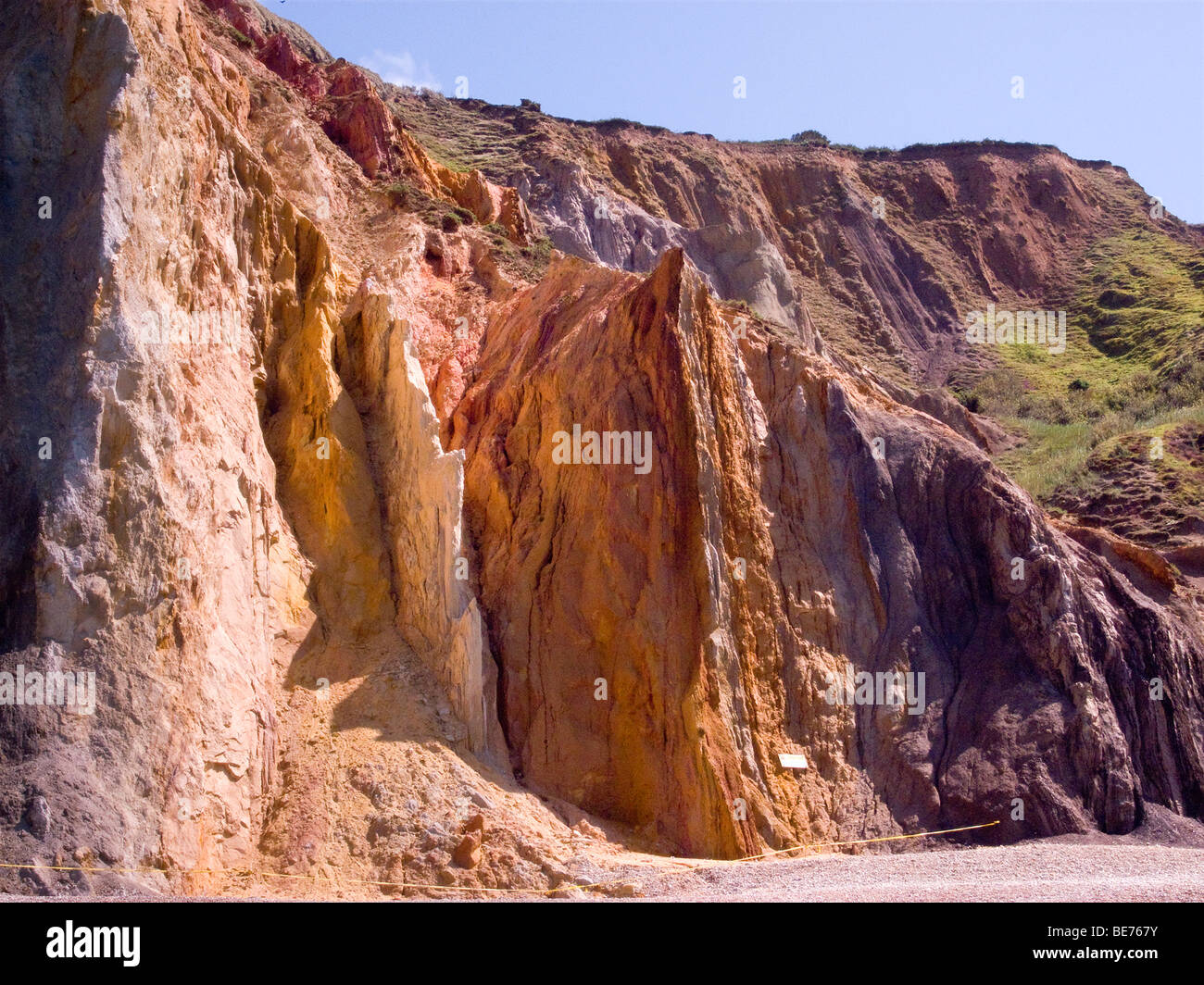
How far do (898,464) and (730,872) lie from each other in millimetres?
10282

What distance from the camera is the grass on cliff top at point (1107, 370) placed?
1757 inches

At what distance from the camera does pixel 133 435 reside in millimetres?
16266

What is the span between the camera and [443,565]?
1920 cm

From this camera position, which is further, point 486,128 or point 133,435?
point 486,128
